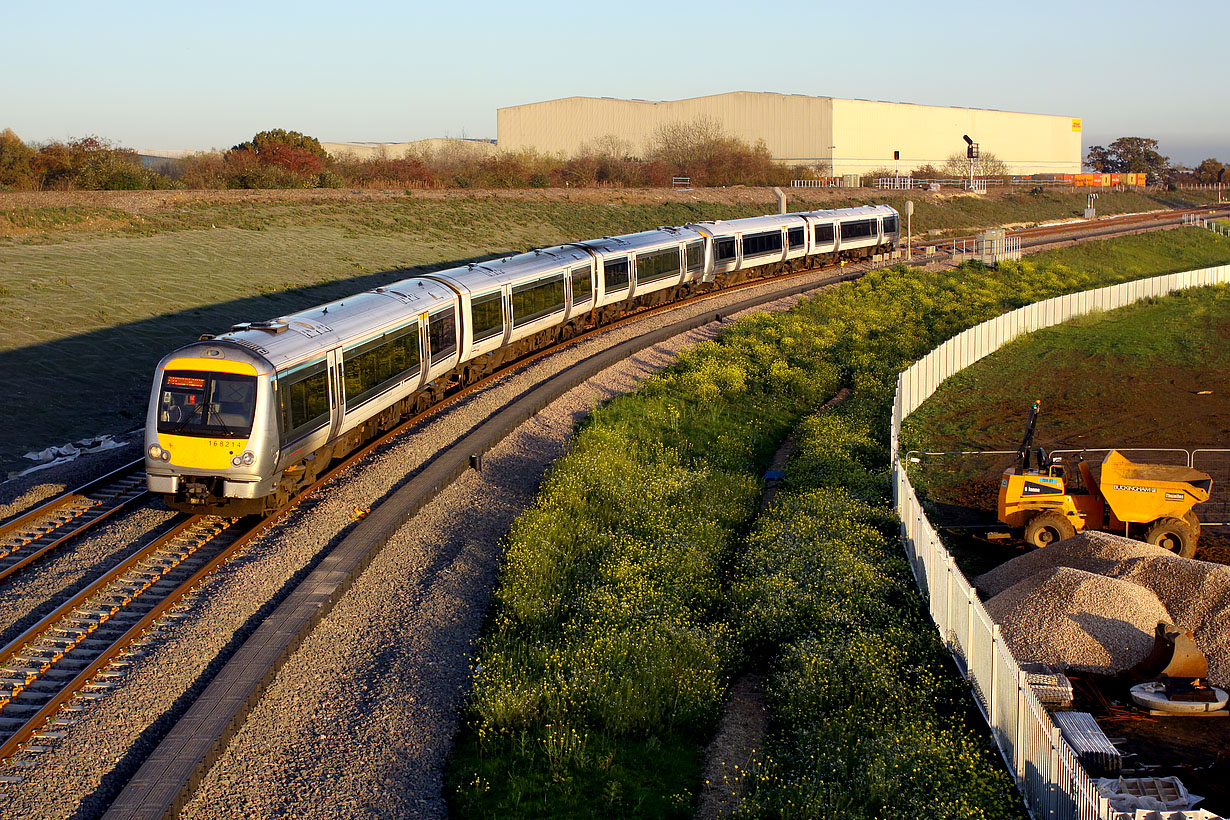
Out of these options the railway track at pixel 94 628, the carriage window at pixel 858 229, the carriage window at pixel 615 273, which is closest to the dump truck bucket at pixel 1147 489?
the railway track at pixel 94 628

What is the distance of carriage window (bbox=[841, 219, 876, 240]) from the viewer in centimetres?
4856

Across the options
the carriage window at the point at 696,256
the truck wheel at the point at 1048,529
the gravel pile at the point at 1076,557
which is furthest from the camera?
the carriage window at the point at 696,256

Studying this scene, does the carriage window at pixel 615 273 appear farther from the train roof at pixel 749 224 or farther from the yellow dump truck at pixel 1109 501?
the yellow dump truck at pixel 1109 501

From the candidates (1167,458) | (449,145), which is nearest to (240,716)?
(1167,458)

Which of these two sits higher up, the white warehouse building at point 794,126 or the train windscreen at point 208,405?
the white warehouse building at point 794,126

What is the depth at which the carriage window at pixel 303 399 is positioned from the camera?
15.9m

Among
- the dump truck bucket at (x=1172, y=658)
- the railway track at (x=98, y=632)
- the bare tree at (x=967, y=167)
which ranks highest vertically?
the bare tree at (x=967, y=167)

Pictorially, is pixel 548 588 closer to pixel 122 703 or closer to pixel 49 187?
pixel 122 703

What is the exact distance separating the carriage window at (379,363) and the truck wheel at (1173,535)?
44.6 feet

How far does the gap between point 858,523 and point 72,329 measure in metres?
24.4

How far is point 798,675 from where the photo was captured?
452 inches

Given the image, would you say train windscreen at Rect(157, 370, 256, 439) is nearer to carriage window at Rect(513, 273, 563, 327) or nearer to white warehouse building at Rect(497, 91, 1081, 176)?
carriage window at Rect(513, 273, 563, 327)

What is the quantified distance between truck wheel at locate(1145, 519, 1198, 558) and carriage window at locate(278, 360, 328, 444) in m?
13.7

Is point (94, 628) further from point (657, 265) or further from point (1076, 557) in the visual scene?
point (657, 265)
